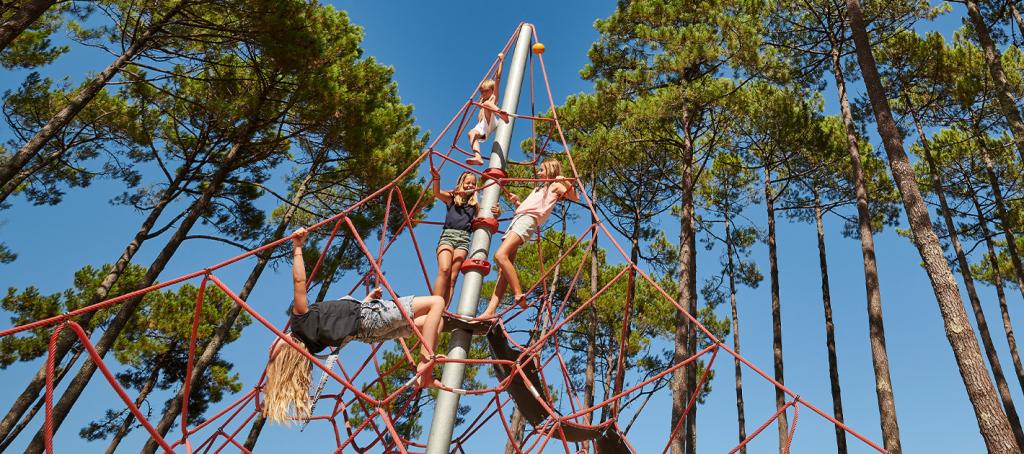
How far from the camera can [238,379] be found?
13703mm

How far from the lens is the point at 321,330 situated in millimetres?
2775

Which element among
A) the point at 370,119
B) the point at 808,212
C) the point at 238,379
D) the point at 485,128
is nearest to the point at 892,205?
the point at 808,212

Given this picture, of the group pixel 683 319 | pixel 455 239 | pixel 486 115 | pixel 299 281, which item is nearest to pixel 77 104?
pixel 486 115

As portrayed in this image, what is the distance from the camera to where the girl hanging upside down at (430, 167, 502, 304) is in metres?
3.57

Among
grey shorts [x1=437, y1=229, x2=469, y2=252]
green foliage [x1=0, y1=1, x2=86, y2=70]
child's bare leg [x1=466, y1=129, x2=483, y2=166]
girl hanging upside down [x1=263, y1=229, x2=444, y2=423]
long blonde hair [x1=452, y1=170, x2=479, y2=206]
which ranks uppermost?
green foliage [x1=0, y1=1, x2=86, y2=70]

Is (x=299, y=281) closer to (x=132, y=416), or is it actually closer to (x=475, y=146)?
(x=475, y=146)

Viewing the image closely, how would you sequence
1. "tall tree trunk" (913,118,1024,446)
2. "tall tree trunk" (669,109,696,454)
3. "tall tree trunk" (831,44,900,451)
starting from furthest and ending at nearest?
"tall tree trunk" (913,118,1024,446), "tall tree trunk" (669,109,696,454), "tall tree trunk" (831,44,900,451)

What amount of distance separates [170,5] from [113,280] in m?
3.26

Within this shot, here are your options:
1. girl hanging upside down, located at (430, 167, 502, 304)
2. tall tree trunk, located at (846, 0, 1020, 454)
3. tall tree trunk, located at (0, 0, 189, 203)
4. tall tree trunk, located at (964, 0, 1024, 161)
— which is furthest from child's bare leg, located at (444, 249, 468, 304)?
tall tree trunk, located at (964, 0, 1024, 161)

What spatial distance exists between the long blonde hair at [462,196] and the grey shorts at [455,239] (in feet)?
0.71

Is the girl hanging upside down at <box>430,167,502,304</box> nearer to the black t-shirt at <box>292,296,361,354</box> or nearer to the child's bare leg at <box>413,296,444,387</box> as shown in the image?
the child's bare leg at <box>413,296,444,387</box>

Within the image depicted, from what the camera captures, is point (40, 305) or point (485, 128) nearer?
point (485, 128)

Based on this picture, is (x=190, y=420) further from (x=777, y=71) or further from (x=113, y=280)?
(x=777, y=71)

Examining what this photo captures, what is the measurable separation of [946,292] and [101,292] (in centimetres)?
813
